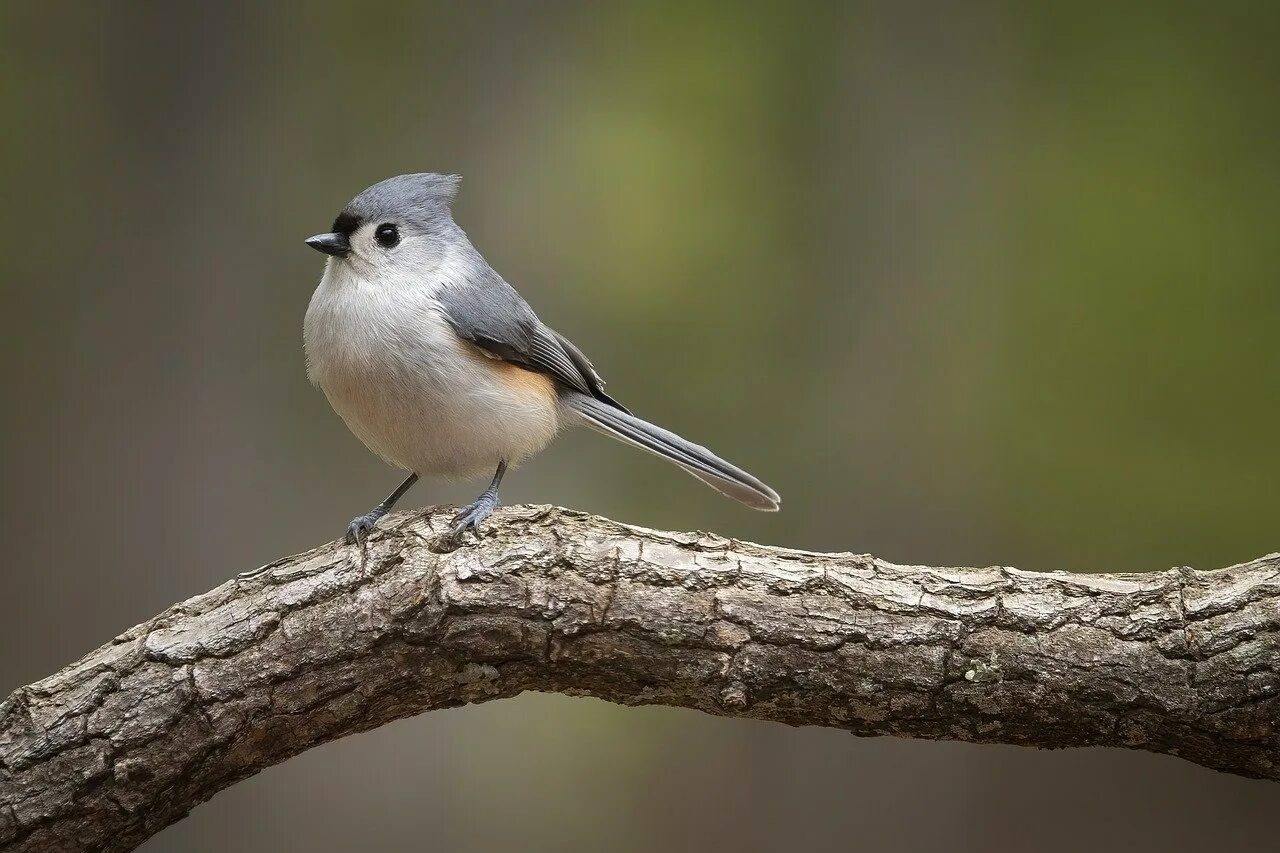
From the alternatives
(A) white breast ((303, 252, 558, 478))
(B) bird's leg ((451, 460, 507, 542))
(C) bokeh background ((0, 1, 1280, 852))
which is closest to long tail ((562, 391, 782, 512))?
(A) white breast ((303, 252, 558, 478))

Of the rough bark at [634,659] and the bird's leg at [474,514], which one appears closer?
the rough bark at [634,659]

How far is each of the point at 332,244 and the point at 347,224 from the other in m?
0.06

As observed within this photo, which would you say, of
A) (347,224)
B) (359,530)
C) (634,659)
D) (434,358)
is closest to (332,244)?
(347,224)

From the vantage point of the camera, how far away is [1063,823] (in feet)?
10.4

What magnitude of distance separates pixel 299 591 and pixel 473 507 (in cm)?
36

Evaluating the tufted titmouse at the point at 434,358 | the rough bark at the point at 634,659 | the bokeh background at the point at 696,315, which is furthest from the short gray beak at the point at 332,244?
the bokeh background at the point at 696,315

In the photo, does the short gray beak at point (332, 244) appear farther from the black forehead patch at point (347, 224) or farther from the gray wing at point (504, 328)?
the gray wing at point (504, 328)

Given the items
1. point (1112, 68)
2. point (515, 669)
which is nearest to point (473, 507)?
point (515, 669)

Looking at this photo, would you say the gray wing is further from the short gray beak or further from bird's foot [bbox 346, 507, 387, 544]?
bird's foot [bbox 346, 507, 387, 544]

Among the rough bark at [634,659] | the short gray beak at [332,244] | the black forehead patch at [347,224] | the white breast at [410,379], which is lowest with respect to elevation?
the rough bark at [634,659]

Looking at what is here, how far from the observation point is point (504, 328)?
2.34m

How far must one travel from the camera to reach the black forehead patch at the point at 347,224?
2297mm

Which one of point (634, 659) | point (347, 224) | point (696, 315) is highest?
point (696, 315)

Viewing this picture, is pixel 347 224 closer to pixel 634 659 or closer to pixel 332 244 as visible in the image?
pixel 332 244
